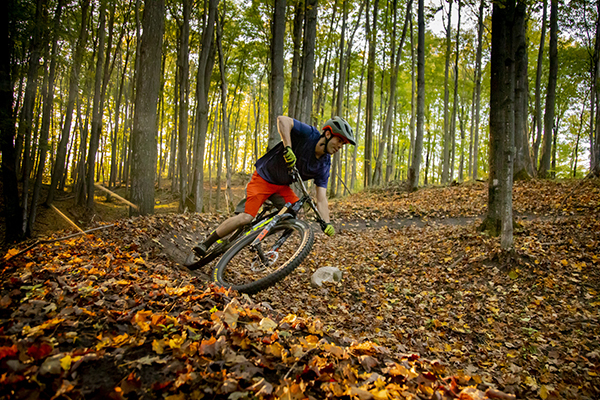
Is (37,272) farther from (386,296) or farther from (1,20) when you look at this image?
(1,20)

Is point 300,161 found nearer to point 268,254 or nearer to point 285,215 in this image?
point 285,215

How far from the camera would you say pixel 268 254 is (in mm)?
4359

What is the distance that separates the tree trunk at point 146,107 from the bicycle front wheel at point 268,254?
17.5 ft

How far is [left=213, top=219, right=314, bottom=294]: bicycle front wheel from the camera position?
3.78 m

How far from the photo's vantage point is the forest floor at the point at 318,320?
1.92 meters

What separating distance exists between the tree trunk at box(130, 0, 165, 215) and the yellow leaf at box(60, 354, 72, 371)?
758 cm

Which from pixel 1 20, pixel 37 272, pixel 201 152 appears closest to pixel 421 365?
pixel 37 272

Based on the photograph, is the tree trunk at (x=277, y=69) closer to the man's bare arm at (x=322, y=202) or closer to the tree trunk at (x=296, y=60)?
the tree trunk at (x=296, y=60)

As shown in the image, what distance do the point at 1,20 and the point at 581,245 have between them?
15013mm

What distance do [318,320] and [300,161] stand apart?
2226 millimetres

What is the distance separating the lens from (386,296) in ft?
18.5

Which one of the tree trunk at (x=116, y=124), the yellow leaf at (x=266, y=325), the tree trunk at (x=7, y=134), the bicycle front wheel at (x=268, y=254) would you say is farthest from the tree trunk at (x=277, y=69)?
the tree trunk at (x=116, y=124)

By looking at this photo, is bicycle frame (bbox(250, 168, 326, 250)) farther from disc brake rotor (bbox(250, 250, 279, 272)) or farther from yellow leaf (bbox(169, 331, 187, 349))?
yellow leaf (bbox(169, 331, 187, 349))

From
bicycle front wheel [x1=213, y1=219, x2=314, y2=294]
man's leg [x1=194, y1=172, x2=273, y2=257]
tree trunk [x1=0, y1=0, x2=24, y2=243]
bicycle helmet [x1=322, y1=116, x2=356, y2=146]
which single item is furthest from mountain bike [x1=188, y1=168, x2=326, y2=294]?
tree trunk [x1=0, y1=0, x2=24, y2=243]
